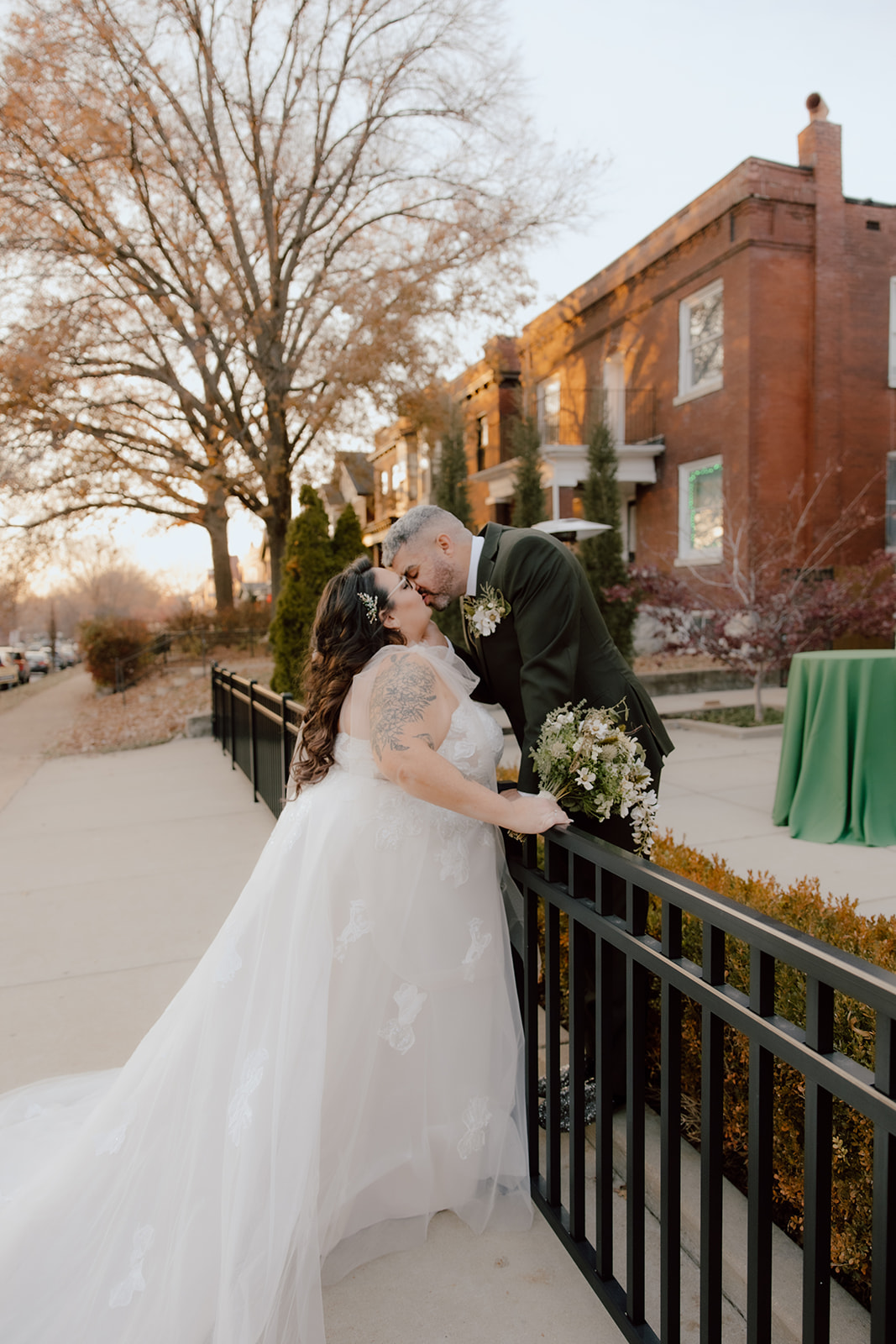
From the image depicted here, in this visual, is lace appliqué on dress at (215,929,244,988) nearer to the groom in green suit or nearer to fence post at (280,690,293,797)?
the groom in green suit

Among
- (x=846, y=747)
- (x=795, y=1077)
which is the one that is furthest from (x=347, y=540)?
(x=795, y=1077)

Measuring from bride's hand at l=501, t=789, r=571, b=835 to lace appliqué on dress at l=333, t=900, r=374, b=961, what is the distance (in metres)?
0.45

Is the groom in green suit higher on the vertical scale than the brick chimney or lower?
lower

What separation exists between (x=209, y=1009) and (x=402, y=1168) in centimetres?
67

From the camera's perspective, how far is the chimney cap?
601 inches

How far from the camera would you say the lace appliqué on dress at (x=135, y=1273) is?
184 cm

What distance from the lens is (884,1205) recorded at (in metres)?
1.11

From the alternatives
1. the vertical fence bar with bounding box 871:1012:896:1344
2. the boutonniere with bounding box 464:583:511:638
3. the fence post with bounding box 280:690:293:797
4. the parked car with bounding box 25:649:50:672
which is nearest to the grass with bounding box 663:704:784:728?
the fence post with bounding box 280:690:293:797

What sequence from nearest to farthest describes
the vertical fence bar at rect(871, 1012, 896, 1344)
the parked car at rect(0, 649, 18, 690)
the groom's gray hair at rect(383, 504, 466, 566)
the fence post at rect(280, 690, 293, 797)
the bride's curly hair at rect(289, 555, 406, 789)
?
1. the vertical fence bar at rect(871, 1012, 896, 1344)
2. the bride's curly hair at rect(289, 555, 406, 789)
3. the groom's gray hair at rect(383, 504, 466, 566)
4. the fence post at rect(280, 690, 293, 797)
5. the parked car at rect(0, 649, 18, 690)

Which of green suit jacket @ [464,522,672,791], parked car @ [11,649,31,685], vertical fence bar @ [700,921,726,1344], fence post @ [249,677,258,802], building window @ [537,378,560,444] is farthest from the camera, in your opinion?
parked car @ [11,649,31,685]

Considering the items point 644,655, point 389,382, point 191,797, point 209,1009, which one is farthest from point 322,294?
point 209,1009

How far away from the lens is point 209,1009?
2.13 meters

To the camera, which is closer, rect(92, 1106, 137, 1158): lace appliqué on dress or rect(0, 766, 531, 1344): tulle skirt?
rect(0, 766, 531, 1344): tulle skirt

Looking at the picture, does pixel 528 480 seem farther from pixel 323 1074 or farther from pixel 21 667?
pixel 21 667
